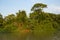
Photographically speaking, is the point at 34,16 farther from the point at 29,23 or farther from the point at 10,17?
the point at 10,17

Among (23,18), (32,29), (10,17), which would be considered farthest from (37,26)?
(10,17)

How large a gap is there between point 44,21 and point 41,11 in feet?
10.7

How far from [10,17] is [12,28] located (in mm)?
4102

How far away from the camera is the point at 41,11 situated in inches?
1853

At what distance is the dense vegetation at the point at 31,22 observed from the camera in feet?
144

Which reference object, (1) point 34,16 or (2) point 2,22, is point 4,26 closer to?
(2) point 2,22

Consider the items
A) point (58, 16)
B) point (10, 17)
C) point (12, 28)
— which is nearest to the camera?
point (12, 28)

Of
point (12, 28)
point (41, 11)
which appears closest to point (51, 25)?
point (41, 11)

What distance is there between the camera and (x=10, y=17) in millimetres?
46500

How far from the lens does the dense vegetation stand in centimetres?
4375

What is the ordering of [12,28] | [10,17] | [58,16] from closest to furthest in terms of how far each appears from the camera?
1. [12,28]
2. [10,17]
3. [58,16]

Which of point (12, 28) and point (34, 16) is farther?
point (34, 16)

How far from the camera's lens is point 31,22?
4416cm

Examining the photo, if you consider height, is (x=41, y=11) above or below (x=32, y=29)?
above
